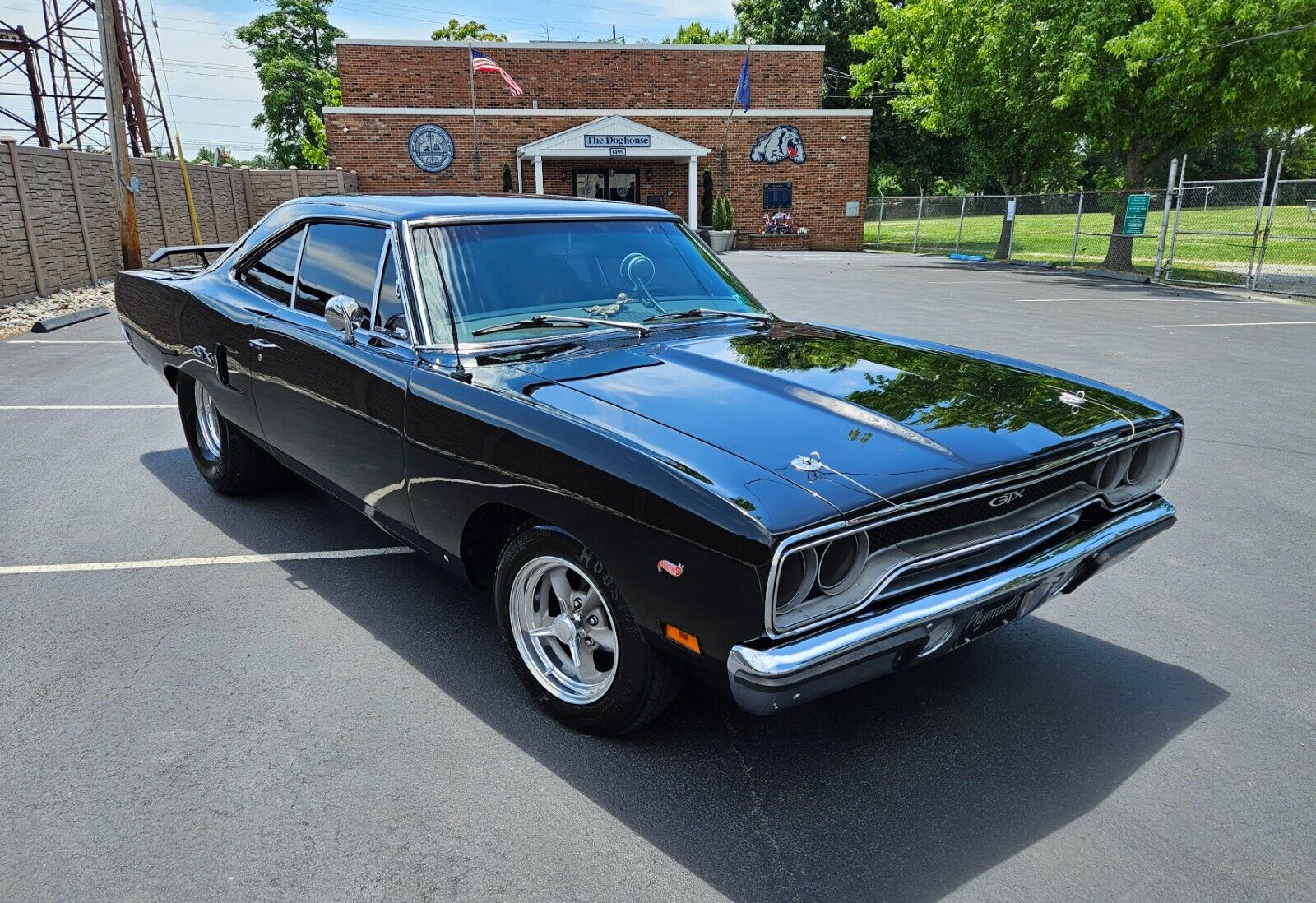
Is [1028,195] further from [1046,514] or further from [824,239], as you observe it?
[1046,514]

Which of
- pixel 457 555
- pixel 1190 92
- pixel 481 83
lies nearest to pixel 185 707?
pixel 457 555

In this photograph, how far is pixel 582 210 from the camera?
414 centimetres

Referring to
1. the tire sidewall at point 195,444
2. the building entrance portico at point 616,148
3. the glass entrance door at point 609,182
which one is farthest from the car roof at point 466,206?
the glass entrance door at point 609,182

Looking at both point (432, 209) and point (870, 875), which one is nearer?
point (870, 875)

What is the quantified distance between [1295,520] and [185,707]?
5403 mm

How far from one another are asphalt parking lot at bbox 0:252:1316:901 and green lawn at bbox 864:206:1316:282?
19.5 m

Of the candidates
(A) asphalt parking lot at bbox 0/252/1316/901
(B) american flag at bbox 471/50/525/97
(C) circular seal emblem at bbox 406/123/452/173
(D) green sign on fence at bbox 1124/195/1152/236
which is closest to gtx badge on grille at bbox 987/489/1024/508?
(A) asphalt parking lot at bbox 0/252/1316/901

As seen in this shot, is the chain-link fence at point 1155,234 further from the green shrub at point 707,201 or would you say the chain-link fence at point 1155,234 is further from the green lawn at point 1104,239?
the green shrub at point 707,201

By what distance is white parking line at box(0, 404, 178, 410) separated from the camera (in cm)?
755

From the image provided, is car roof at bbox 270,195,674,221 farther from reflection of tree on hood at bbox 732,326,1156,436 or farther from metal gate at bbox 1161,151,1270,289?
metal gate at bbox 1161,151,1270,289

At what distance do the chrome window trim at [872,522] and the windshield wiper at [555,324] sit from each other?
1.56m

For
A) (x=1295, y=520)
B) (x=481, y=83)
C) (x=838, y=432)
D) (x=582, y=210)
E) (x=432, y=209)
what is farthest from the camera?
(x=481, y=83)

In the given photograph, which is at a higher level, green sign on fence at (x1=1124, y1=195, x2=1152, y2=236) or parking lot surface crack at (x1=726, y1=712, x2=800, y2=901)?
green sign on fence at (x1=1124, y1=195, x2=1152, y2=236)

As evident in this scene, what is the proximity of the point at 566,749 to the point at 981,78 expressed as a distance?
960 inches
